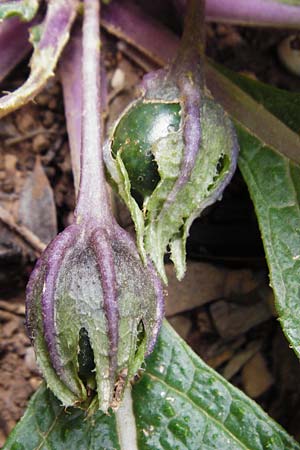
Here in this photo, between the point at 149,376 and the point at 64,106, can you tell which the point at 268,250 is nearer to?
the point at 149,376

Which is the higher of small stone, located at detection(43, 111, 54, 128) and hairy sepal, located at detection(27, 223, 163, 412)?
small stone, located at detection(43, 111, 54, 128)

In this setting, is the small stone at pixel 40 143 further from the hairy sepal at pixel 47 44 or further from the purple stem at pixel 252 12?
the purple stem at pixel 252 12

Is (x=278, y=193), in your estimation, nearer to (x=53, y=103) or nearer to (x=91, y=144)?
(x=91, y=144)

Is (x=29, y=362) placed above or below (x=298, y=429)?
above

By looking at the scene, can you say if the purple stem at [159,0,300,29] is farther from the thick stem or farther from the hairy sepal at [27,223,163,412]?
the hairy sepal at [27,223,163,412]

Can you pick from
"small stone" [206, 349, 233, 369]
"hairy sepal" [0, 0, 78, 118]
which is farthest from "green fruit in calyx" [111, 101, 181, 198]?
"small stone" [206, 349, 233, 369]

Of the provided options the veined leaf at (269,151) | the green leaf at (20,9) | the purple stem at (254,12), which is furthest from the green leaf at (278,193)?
the green leaf at (20,9)

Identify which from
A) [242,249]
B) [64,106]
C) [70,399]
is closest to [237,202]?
[242,249]
